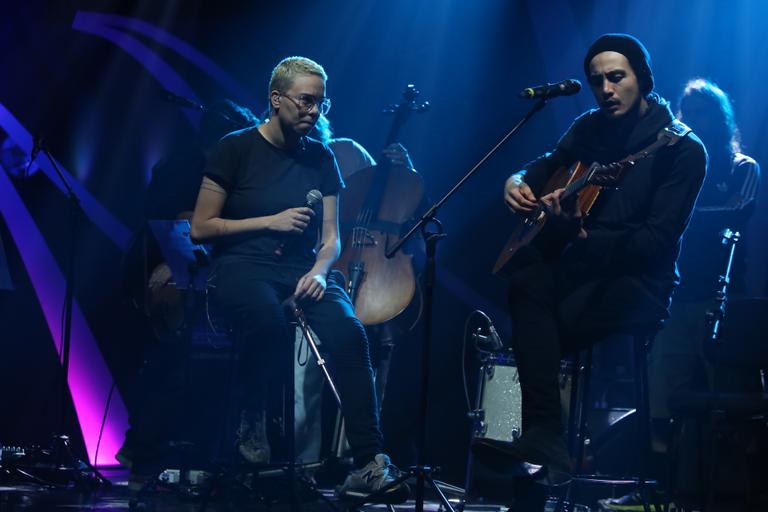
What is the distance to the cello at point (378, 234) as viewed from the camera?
4.58 metres

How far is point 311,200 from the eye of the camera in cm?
337

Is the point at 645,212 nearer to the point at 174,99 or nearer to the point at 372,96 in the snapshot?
the point at 174,99

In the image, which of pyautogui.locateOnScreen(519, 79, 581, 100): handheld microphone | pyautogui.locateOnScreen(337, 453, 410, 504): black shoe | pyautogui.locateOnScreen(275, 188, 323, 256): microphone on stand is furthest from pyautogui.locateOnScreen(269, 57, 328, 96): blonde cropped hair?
pyautogui.locateOnScreen(337, 453, 410, 504): black shoe

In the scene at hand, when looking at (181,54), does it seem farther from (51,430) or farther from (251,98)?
(51,430)

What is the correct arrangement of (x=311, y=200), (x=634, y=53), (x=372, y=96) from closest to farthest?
(x=634, y=53)
(x=311, y=200)
(x=372, y=96)

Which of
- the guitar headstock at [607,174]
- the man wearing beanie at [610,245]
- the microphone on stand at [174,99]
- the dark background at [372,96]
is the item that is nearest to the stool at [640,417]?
the man wearing beanie at [610,245]

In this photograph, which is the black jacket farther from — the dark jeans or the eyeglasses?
the eyeglasses

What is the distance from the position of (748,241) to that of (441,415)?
2217 millimetres

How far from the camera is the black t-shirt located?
3400mm

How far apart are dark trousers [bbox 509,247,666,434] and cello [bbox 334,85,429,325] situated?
163 cm

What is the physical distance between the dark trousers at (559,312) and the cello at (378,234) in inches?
64.0

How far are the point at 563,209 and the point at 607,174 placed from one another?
0.59ft

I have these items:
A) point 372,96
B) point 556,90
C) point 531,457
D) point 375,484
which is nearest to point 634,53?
point 556,90

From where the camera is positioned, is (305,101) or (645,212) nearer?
(645,212)
